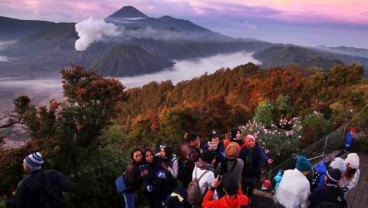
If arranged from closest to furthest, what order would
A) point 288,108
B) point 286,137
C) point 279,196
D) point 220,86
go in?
point 279,196
point 286,137
point 288,108
point 220,86

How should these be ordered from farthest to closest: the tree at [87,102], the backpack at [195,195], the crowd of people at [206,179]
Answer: the tree at [87,102], the backpack at [195,195], the crowd of people at [206,179]

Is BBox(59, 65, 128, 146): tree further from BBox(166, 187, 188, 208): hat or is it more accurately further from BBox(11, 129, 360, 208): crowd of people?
BBox(166, 187, 188, 208): hat

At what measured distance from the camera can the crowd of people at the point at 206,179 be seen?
3.98m

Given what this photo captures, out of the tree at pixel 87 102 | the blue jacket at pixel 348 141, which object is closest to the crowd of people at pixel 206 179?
the tree at pixel 87 102

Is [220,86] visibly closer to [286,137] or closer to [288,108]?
[288,108]

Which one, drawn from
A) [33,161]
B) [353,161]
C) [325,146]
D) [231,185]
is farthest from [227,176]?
[325,146]

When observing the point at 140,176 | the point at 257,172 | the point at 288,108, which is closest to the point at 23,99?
the point at 140,176

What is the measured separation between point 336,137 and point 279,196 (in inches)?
265

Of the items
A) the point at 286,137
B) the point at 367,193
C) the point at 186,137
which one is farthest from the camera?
the point at 286,137

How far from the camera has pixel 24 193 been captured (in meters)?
3.98

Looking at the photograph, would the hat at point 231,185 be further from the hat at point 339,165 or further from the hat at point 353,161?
the hat at point 353,161

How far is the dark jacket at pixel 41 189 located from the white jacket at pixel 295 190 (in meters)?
2.72

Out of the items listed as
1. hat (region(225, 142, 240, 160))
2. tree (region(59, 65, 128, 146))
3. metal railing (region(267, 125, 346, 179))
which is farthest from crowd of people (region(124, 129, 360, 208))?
metal railing (region(267, 125, 346, 179))

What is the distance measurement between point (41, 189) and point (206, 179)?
199cm
